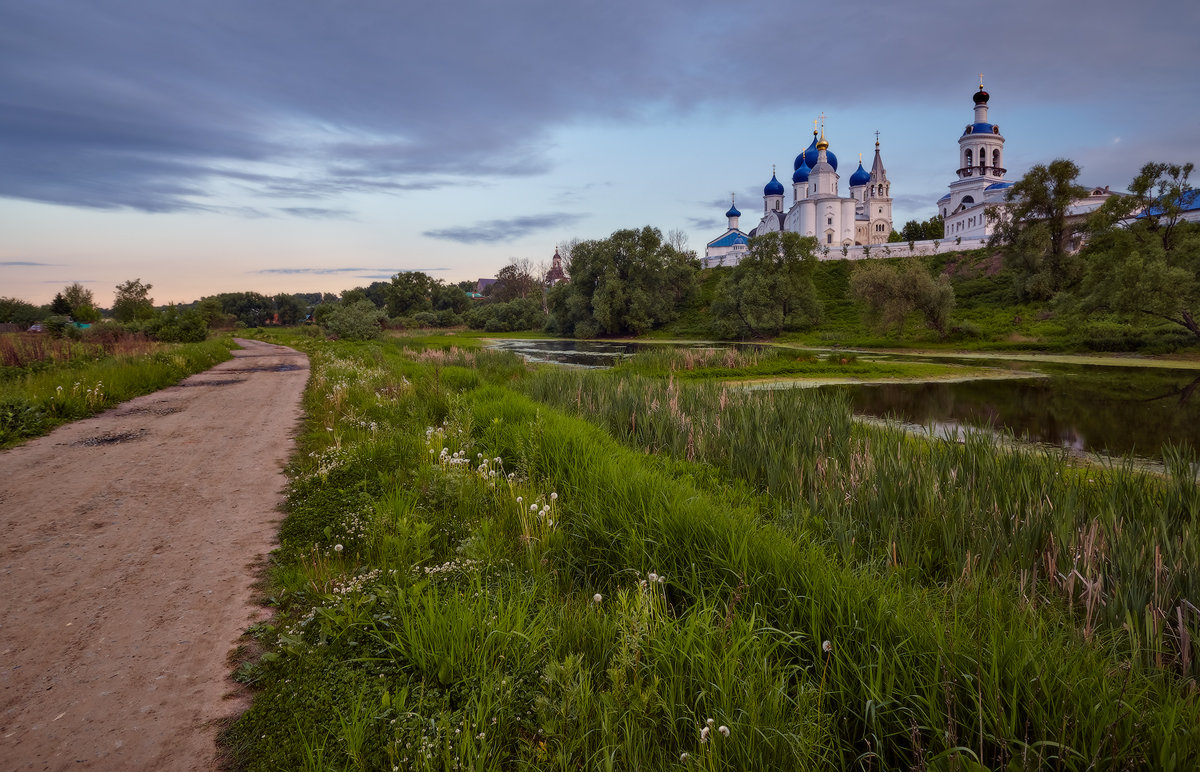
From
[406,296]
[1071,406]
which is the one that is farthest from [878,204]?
[1071,406]

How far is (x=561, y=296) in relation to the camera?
64.1 meters

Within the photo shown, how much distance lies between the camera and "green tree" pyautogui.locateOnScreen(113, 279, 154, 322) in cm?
6425

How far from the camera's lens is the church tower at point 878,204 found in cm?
8769

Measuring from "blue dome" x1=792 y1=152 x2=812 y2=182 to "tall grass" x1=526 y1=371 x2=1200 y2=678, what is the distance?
8757cm

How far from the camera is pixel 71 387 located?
1174cm

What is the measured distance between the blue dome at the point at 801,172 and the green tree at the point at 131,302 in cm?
8378

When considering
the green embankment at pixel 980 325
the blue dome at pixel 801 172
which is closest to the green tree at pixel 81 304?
the green embankment at pixel 980 325

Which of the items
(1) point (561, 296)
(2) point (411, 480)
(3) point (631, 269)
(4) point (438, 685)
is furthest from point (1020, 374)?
(1) point (561, 296)

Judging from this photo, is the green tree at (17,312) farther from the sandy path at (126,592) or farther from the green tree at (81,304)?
the sandy path at (126,592)

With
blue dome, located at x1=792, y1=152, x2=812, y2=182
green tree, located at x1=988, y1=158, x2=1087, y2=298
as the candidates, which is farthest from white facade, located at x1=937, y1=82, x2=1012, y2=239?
green tree, located at x1=988, y1=158, x2=1087, y2=298

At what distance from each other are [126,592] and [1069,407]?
17657 mm

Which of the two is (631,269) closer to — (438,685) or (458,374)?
(458,374)

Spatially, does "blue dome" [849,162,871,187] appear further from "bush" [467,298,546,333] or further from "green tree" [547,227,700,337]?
"bush" [467,298,546,333]

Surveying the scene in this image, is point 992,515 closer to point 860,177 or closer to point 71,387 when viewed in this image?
point 71,387
